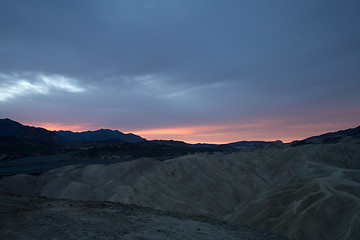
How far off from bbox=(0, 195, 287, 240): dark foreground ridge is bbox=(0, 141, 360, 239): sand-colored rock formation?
18.6m

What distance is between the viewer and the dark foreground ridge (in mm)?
10148

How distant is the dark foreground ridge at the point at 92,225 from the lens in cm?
A: 1015

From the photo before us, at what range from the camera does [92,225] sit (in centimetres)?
1146

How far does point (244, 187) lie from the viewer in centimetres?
5538

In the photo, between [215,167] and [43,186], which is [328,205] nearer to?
[215,167]

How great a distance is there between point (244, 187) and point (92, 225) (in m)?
48.5

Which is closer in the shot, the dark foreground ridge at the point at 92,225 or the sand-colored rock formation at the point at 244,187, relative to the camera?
the dark foreground ridge at the point at 92,225

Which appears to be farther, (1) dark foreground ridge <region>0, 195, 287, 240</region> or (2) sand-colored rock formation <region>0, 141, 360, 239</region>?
(2) sand-colored rock formation <region>0, 141, 360, 239</region>

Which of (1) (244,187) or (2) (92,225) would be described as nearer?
(2) (92,225)

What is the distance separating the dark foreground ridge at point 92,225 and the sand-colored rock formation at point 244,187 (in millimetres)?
18621

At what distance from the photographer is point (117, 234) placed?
1059 cm

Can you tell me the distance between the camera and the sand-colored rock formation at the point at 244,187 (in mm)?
28969

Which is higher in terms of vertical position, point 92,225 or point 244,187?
point 92,225

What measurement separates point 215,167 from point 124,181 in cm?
2324
